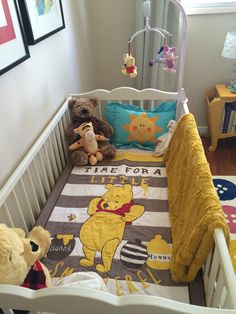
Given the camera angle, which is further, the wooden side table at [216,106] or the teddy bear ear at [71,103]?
the wooden side table at [216,106]

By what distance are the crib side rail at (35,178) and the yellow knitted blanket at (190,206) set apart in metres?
0.64

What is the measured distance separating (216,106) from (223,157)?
439 millimetres

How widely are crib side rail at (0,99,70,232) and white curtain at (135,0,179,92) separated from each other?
0.87 metres

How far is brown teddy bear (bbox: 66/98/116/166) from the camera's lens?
163 centimetres

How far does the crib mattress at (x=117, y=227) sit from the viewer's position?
1034 millimetres

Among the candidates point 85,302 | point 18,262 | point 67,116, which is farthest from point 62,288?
point 67,116

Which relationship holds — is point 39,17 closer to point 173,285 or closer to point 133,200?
point 133,200

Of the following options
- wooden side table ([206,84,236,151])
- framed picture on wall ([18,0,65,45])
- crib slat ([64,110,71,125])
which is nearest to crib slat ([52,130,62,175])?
crib slat ([64,110,71,125])

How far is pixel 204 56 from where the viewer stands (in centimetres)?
226

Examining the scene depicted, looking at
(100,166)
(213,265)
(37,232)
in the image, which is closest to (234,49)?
(100,166)

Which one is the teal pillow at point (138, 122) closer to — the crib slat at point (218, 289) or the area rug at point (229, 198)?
the area rug at point (229, 198)

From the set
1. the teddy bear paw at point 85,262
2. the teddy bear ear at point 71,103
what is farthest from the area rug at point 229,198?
the teddy bear ear at point 71,103

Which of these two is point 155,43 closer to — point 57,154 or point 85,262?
point 57,154

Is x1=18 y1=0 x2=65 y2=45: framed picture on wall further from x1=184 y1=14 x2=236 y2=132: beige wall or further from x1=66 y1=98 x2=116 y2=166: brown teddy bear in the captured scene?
x1=184 y1=14 x2=236 y2=132: beige wall
